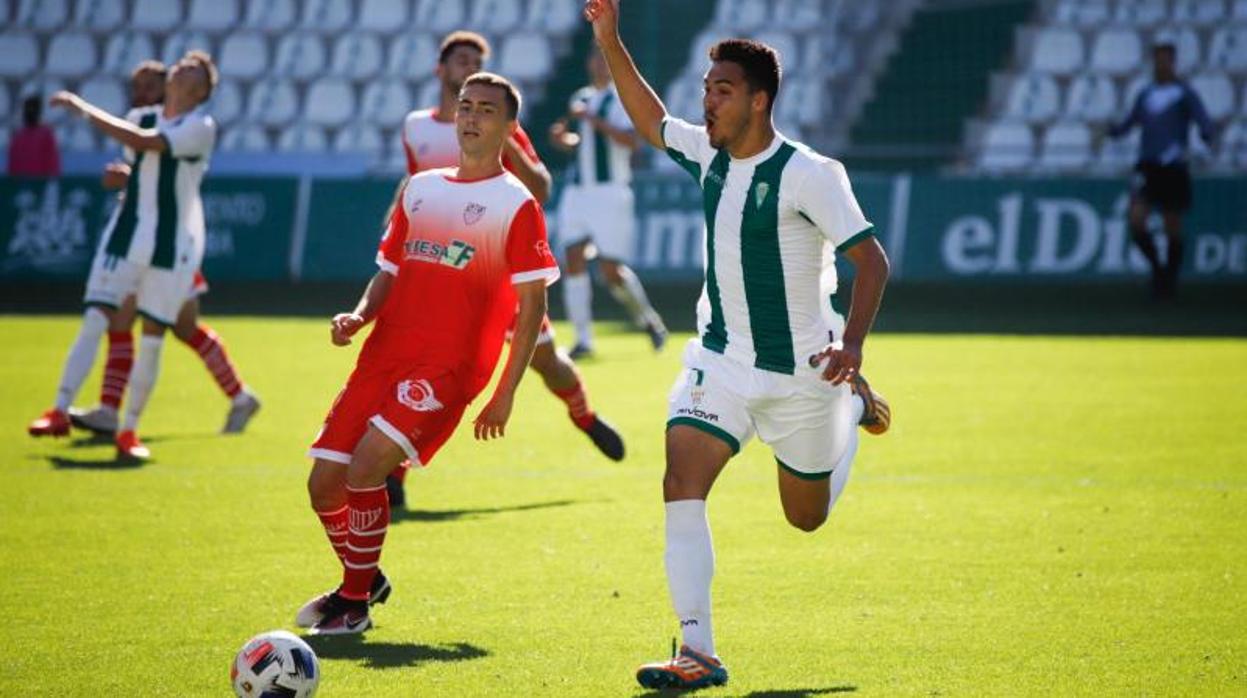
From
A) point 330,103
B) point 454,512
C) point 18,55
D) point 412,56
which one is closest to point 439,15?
point 412,56

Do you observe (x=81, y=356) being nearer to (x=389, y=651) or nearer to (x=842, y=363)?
(x=389, y=651)

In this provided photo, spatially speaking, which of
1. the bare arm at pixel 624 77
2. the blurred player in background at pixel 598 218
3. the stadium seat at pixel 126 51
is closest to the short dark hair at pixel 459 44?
the bare arm at pixel 624 77

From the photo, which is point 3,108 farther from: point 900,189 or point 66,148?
point 900,189

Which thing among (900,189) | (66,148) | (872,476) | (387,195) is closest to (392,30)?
(66,148)

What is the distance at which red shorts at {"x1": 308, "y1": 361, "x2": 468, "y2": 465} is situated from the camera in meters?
6.84

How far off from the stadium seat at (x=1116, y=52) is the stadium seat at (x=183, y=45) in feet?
40.8

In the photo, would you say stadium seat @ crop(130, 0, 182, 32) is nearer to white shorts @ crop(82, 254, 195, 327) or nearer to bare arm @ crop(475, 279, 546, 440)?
white shorts @ crop(82, 254, 195, 327)

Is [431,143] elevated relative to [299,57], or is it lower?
elevated

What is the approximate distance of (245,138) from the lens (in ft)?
93.0

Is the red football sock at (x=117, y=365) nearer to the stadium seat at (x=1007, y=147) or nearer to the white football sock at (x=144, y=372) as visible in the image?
the white football sock at (x=144, y=372)

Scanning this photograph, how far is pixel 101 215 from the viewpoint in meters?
22.3

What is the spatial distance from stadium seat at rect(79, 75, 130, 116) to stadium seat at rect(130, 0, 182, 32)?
3.55 ft

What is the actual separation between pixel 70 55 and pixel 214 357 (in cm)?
1883

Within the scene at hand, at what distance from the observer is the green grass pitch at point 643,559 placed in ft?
20.3
